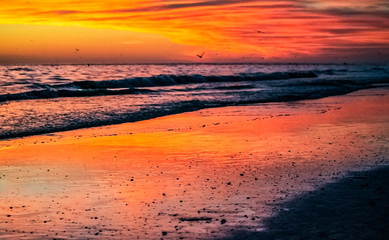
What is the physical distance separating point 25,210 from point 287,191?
13.1 ft

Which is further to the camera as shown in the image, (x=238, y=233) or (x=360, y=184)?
(x=360, y=184)

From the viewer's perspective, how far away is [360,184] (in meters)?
8.47

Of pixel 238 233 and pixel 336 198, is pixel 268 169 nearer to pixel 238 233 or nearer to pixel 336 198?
pixel 336 198

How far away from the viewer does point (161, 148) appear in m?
12.2

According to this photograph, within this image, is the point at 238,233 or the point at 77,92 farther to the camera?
the point at 77,92

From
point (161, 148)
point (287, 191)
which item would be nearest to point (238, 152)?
point (161, 148)

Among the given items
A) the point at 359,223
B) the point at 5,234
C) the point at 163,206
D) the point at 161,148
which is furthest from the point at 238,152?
the point at 5,234

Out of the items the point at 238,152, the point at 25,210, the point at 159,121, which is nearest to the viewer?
the point at 25,210

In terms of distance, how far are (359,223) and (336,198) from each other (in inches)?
47.4

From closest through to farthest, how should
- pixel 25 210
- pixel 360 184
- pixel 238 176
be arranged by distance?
pixel 25 210 < pixel 360 184 < pixel 238 176

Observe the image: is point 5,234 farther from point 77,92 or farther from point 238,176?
point 77,92

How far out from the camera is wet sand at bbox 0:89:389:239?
6480 mm

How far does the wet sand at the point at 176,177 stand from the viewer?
21.3ft

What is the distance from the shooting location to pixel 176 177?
29.8ft
